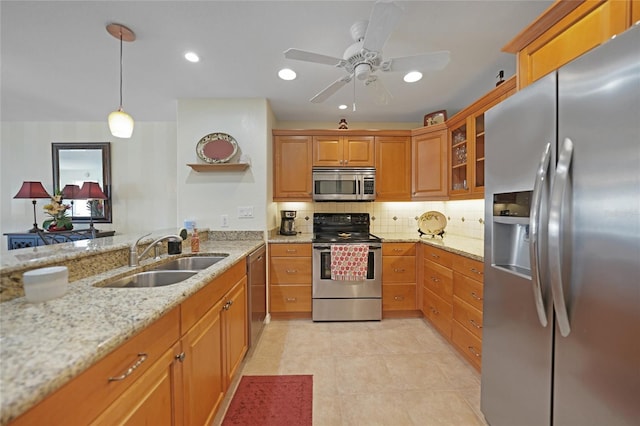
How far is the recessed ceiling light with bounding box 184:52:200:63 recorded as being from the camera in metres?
2.02

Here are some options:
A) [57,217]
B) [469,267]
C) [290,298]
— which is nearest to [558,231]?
[469,267]

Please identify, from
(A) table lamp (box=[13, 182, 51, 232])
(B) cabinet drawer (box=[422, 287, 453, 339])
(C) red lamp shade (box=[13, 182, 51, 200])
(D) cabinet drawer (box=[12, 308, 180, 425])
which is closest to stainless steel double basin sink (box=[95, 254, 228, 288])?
(D) cabinet drawer (box=[12, 308, 180, 425])

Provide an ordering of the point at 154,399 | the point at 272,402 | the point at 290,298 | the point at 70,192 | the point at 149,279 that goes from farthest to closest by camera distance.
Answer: the point at 70,192
the point at 290,298
the point at 272,402
the point at 149,279
the point at 154,399

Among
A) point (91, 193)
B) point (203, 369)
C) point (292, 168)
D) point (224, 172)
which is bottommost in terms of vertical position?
point (203, 369)

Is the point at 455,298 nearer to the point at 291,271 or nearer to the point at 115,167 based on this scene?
the point at 291,271

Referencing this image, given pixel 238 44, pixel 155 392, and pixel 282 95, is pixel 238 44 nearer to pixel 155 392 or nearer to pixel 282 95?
pixel 282 95

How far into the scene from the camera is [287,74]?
A: 2.30 meters

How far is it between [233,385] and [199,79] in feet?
8.54

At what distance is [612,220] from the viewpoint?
0.81 m

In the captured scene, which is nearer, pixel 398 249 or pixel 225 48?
pixel 225 48

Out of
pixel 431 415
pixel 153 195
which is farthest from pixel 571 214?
pixel 153 195

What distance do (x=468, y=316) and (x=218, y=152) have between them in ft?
9.20

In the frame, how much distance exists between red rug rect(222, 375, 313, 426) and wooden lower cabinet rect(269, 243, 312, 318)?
0.96 metres

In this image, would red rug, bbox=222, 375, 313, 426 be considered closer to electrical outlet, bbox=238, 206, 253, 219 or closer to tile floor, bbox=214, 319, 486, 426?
tile floor, bbox=214, 319, 486, 426
